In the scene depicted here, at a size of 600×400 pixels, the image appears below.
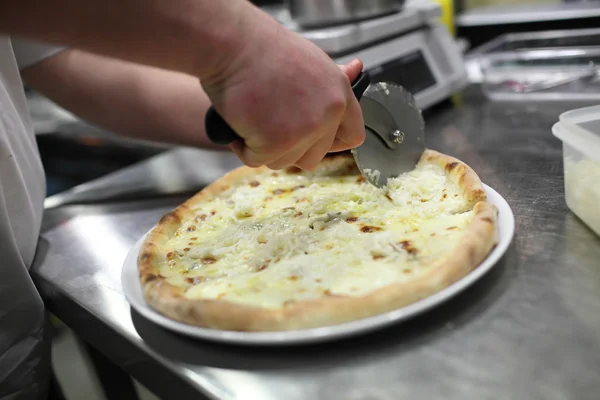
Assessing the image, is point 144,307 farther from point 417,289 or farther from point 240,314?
point 417,289

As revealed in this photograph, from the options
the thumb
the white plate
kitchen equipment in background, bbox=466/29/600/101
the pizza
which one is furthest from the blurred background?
the white plate

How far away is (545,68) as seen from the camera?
156 centimetres

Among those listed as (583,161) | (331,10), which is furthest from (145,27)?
(331,10)

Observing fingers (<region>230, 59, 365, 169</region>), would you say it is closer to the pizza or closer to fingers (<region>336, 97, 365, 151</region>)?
fingers (<region>336, 97, 365, 151</region>)

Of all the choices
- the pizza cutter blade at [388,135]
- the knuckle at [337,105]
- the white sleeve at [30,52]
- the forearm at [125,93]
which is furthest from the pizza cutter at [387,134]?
the white sleeve at [30,52]

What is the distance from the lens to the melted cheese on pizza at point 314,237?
0.72m

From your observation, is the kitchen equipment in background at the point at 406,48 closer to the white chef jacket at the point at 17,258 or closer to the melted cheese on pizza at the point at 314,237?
the melted cheese on pizza at the point at 314,237

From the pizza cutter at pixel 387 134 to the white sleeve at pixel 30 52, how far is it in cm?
72

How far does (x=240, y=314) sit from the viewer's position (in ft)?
2.10

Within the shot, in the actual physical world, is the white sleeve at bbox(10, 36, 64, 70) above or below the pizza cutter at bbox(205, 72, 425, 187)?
above

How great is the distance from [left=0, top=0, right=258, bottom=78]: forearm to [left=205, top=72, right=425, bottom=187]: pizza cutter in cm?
36

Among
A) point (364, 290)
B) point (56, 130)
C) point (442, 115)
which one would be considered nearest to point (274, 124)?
point (364, 290)

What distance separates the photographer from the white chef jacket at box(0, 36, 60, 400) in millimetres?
904

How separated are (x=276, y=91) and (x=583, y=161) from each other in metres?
0.44
